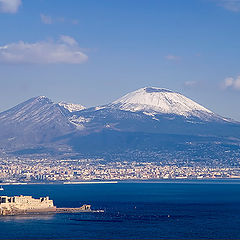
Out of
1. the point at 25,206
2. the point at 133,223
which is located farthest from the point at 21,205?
the point at 133,223

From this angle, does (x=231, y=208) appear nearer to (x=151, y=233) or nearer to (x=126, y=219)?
(x=126, y=219)

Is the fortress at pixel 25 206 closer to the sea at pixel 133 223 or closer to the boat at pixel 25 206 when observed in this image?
the boat at pixel 25 206

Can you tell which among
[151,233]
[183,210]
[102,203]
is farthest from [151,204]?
[151,233]

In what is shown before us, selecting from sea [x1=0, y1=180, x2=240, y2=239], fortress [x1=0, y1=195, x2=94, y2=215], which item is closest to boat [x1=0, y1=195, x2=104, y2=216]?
fortress [x1=0, y1=195, x2=94, y2=215]

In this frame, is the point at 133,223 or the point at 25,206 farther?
the point at 25,206

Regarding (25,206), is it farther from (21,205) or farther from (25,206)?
(21,205)

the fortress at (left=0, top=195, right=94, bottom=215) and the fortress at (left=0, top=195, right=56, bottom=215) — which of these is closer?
the fortress at (left=0, top=195, right=56, bottom=215)

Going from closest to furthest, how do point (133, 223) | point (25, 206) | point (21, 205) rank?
1. point (133, 223)
2. point (21, 205)
3. point (25, 206)

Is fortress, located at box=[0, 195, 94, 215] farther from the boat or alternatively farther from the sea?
the sea
